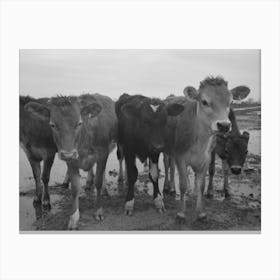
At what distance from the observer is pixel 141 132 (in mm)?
3582

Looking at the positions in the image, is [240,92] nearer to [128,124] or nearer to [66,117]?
[128,124]

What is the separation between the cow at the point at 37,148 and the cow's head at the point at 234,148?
1.43 metres

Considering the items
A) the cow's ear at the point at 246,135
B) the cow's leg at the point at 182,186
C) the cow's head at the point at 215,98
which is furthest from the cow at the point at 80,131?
the cow's ear at the point at 246,135

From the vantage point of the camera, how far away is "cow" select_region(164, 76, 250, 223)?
3.40 metres

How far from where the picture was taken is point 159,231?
3.57 metres

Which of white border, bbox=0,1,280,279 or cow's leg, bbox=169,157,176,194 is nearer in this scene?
white border, bbox=0,1,280,279

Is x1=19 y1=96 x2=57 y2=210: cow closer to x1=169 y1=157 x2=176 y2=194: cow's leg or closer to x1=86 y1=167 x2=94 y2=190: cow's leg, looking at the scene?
x1=86 y1=167 x2=94 y2=190: cow's leg

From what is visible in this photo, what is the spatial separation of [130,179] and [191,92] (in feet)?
3.00

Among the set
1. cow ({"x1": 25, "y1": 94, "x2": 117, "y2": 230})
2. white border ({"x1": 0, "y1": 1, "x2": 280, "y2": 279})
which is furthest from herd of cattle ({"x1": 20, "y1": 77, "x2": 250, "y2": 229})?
white border ({"x1": 0, "y1": 1, "x2": 280, "y2": 279})

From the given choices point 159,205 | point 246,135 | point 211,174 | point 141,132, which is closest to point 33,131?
point 141,132

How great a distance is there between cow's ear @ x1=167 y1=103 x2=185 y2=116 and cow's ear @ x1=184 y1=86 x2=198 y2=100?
115mm
